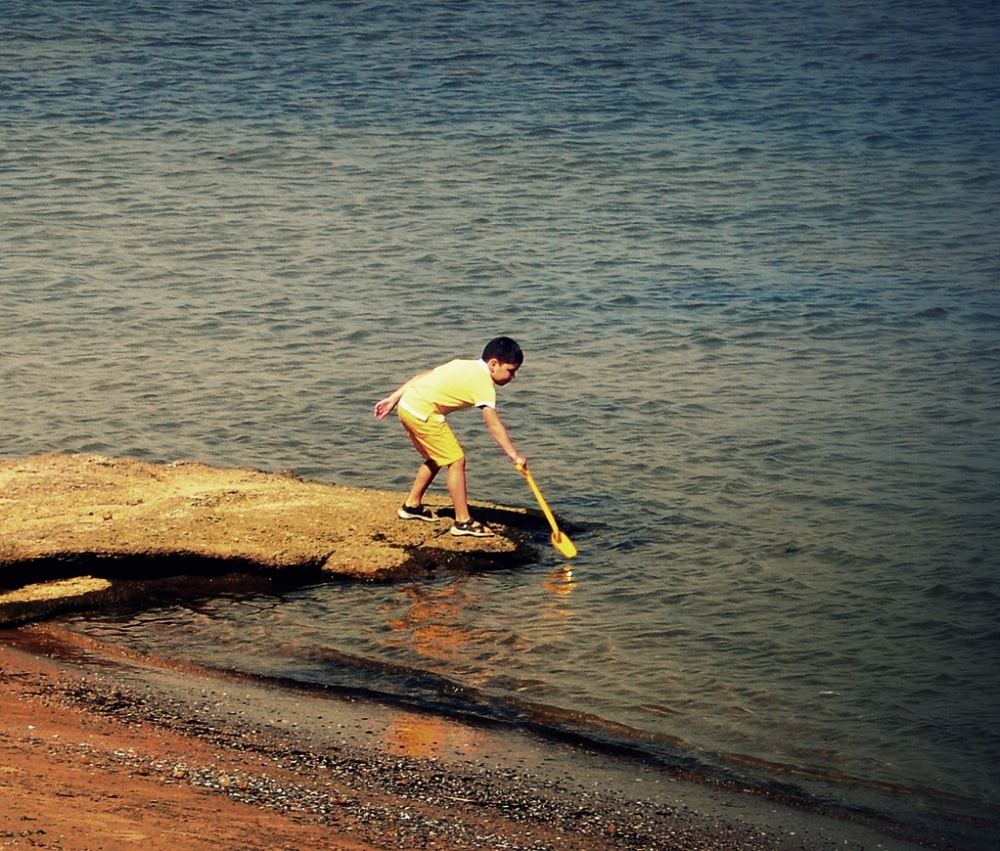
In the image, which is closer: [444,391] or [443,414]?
[444,391]

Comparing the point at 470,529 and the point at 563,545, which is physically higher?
the point at 470,529

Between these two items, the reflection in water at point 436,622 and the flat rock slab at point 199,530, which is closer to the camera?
the reflection in water at point 436,622

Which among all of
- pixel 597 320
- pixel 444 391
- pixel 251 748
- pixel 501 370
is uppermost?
pixel 501 370

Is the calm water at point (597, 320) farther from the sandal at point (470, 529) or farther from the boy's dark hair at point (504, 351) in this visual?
the boy's dark hair at point (504, 351)

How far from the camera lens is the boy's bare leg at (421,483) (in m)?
9.80

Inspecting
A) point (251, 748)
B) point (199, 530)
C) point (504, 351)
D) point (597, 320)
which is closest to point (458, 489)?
point (504, 351)

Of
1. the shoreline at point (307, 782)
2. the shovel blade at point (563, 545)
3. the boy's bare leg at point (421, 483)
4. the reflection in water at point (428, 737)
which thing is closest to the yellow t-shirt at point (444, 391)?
the boy's bare leg at point (421, 483)

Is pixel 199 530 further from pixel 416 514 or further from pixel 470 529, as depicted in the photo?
pixel 470 529

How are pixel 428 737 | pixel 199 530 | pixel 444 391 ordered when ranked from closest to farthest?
pixel 428 737 < pixel 199 530 < pixel 444 391

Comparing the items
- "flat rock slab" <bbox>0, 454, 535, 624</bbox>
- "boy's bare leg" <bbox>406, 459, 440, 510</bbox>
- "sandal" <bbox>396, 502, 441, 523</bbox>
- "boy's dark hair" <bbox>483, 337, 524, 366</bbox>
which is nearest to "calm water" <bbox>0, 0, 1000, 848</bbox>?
"flat rock slab" <bbox>0, 454, 535, 624</bbox>

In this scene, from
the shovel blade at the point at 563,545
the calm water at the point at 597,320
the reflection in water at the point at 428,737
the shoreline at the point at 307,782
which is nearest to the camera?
the shoreline at the point at 307,782

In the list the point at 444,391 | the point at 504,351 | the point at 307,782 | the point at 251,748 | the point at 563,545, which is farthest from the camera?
the point at 563,545

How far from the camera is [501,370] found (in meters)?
9.57

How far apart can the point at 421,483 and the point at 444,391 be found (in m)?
0.61
